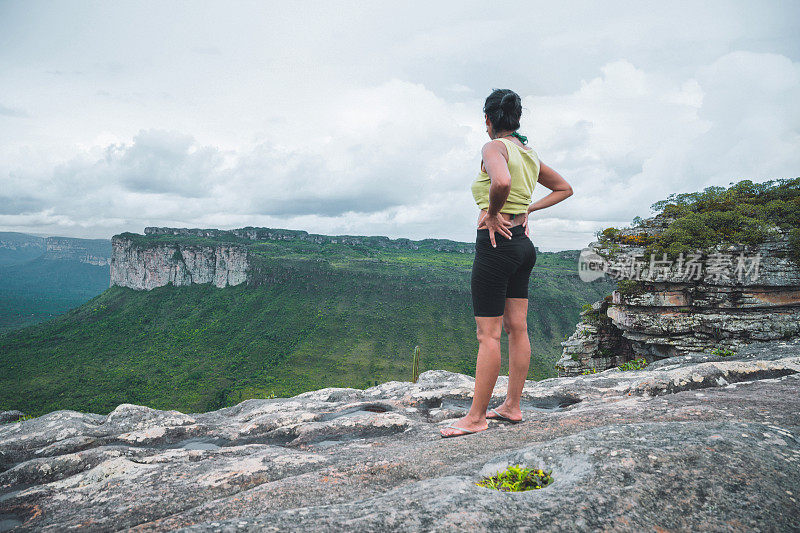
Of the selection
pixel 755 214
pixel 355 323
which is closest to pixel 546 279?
pixel 355 323

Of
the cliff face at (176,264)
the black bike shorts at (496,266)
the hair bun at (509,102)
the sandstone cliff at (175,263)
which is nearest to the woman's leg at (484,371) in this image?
the black bike shorts at (496,266)

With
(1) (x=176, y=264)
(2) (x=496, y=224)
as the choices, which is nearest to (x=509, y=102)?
(2) (x=496, y=224)

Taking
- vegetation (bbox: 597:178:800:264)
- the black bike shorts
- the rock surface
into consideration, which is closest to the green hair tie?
the black bike shorts

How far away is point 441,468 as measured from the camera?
2666 millimetres

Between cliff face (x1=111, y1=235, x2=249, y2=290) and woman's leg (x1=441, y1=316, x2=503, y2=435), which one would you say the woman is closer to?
woman's leg (x1=441, y1=316, x2=503, y2=435)

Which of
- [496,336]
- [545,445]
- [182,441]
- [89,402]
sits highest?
[496,336]

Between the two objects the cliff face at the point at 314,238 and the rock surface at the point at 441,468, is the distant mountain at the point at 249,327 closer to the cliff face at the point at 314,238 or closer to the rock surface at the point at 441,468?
the cliff face at the point at 314,238

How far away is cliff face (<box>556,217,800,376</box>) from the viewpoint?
10.5 meters

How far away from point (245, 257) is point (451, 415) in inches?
4909

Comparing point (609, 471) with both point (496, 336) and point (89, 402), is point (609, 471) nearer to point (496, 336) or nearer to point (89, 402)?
point (496, 336)

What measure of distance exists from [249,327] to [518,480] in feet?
356

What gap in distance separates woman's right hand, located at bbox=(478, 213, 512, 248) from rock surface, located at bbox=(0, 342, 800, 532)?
5.26ft

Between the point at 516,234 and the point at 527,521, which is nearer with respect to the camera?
the point at 527,521

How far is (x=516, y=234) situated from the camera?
139 inches
